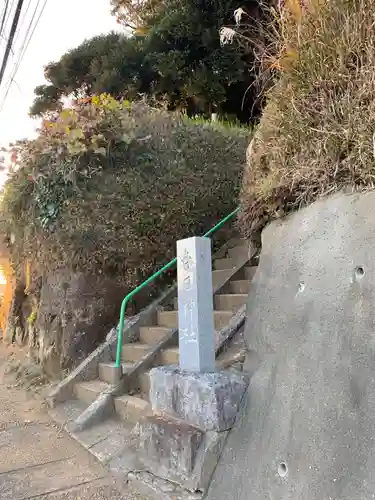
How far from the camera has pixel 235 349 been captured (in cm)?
432

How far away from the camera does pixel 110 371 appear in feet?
17.6

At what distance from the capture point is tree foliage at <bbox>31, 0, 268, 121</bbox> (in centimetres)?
985

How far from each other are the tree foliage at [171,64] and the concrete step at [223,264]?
427cm

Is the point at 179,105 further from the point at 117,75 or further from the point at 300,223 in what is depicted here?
the point at 300,223

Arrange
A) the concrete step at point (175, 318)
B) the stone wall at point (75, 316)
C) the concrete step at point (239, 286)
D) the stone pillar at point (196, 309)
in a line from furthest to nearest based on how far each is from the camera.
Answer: the stone wall at point (75, 316)
the concrete step at point (239, 286)
the concrete step at point (175, 318)
the stone pillar at point (196, 309)

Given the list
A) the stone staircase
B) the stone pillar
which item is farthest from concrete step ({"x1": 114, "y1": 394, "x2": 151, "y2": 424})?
the stone pillar

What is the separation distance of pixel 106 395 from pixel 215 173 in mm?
3835

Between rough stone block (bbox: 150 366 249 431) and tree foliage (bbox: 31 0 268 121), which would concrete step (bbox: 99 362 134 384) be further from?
tree foliage (bbox: 31 0 268 121)

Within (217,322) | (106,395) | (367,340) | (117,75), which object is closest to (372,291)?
(367,340)

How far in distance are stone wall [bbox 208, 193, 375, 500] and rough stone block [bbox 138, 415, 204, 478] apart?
0.76ft

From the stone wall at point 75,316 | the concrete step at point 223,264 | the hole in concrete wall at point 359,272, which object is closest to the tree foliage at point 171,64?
the concrete step at point 223,264

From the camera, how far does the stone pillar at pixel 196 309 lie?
11.5 ft

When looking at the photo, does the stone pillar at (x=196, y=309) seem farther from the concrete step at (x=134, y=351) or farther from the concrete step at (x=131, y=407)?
the concrete step at (x=134, y=351)

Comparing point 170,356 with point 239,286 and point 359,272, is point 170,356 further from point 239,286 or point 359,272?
point 359,272
